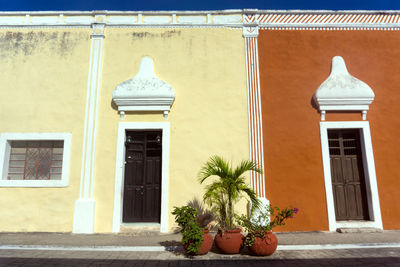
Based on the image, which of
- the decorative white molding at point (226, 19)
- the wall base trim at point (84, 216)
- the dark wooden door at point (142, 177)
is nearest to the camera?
the wall base trim at point (84, 216)

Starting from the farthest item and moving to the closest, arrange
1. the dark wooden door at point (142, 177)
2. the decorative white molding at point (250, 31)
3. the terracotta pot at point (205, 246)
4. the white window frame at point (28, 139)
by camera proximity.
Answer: the decorative white molding at point (250, 31) → the dark wooden door at point (142, 177) → the white window frame at point (28, 139) → the terracotta pot at point (205, 246)

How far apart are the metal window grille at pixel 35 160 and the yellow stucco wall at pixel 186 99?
1.27 meters

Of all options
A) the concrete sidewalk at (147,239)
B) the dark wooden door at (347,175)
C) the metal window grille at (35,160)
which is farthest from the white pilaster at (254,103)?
the metal window grille at (35,160)

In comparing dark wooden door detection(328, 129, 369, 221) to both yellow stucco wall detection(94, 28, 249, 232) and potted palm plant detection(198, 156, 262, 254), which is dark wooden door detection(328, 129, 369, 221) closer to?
yellow stucco wall detection(94, 28, 249, 232)

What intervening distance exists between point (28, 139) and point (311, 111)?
7.50 meters

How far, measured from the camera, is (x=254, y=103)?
677 centimetres

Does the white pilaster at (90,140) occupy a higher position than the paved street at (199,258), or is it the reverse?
the white pilaster at (90,140)

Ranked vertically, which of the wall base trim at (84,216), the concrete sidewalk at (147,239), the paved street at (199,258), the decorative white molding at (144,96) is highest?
the decorative white molding at (144,96)

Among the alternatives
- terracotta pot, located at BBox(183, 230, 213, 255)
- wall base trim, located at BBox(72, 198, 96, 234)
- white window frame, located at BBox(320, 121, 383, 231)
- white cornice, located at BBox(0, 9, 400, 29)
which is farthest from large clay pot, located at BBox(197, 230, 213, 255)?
white cornice, located at BBox(0, 9, 400, 29)

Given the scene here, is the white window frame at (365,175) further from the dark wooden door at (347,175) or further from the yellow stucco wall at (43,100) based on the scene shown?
the yellow stucco wall at (43,100)

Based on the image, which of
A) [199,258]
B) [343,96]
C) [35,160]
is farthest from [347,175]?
[35,160]

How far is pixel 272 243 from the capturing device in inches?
175

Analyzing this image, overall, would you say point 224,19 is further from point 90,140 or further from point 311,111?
point 90,140

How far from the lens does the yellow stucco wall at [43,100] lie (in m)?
6.21
